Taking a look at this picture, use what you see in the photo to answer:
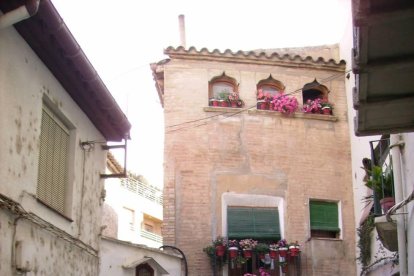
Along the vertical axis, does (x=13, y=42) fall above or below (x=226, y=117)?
below

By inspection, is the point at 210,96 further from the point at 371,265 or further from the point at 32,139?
the point at 32,139

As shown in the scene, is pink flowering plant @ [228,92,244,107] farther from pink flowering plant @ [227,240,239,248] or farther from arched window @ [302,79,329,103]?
pink flowering plant @ [227,240,239,248]

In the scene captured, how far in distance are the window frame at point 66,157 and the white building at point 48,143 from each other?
1cm

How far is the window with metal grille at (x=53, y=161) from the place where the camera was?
9188mm

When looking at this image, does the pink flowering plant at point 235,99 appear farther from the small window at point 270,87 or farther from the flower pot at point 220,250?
the flower pot at point 220,250

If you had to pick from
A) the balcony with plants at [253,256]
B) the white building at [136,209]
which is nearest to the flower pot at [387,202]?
the balcony with plants at [253,256]

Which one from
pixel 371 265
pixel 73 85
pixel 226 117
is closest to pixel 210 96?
pixel 226 117

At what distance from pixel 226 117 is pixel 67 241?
335 inches

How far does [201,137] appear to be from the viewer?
17484 millimetres

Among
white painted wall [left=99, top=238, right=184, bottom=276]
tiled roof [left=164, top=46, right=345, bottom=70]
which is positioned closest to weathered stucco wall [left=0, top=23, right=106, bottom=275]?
white painted wall [left=99, top=238, right=184, bottom=276]

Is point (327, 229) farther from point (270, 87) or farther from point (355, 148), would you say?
point (270, 87)

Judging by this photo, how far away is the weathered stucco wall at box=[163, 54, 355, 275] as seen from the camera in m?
16.9

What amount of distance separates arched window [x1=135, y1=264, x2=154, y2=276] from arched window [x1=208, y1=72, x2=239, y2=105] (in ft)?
16.9

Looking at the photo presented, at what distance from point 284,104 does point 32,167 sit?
34.0 feet
